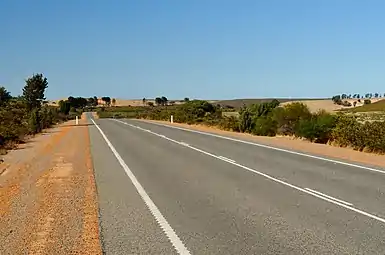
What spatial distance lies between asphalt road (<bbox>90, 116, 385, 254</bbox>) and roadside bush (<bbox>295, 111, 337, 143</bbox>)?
11.8 m

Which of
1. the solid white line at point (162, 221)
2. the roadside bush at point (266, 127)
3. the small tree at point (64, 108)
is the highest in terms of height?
the solid white line at point (162, 221)

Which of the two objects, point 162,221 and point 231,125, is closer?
point 162,221

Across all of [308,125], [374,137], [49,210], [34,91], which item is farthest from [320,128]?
[34,91]

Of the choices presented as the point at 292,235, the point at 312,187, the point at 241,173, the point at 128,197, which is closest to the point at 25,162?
the point at 241,173

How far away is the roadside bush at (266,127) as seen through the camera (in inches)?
1714

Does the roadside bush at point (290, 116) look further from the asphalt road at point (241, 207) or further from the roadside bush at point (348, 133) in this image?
the asphalt road at point (241, 207)

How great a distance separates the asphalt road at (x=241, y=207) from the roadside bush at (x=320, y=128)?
1181 cm

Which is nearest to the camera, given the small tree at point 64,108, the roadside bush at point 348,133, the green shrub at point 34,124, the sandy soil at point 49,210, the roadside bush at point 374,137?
the sandy soil at point 49,210

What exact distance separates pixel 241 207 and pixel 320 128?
22.8 m

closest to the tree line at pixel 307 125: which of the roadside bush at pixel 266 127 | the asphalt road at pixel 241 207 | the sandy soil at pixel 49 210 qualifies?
the roadside bush at pixel 266 127

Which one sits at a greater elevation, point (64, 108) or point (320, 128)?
point (320, 128)

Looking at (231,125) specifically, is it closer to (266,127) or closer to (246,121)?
(246,121)

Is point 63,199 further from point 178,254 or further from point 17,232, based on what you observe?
point 178,254

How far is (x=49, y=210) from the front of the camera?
38.0ft
